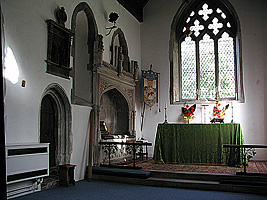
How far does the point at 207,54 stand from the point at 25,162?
731cm

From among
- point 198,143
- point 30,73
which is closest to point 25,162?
point 30,73

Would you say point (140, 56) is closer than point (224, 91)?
No

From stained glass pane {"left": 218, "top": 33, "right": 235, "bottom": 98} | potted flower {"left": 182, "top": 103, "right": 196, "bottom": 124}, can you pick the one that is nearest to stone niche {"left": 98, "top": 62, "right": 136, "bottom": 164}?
potted flower {"left": 182, "top": 103, "right": 196, "bottom": 124}

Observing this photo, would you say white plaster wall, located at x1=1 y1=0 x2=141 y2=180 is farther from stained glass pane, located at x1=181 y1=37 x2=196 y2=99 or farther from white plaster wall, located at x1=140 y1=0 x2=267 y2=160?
stained glass pane, located at x1=181 y1=37 x2=196 y2=99

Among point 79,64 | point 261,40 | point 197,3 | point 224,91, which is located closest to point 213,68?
point 224,91

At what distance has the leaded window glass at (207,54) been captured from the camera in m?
9.69

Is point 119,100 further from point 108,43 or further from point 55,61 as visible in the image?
point 55,61

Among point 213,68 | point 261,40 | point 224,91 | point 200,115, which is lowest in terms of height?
point 200,115

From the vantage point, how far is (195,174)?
5.83 metres

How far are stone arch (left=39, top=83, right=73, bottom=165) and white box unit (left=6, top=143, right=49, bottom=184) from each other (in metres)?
1.02

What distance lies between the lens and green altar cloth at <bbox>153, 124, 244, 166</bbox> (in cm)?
680

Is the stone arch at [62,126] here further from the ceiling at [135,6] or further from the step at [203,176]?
the ceiling at [135,6]

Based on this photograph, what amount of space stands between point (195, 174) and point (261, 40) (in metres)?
5.38

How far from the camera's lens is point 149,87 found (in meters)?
9.76
